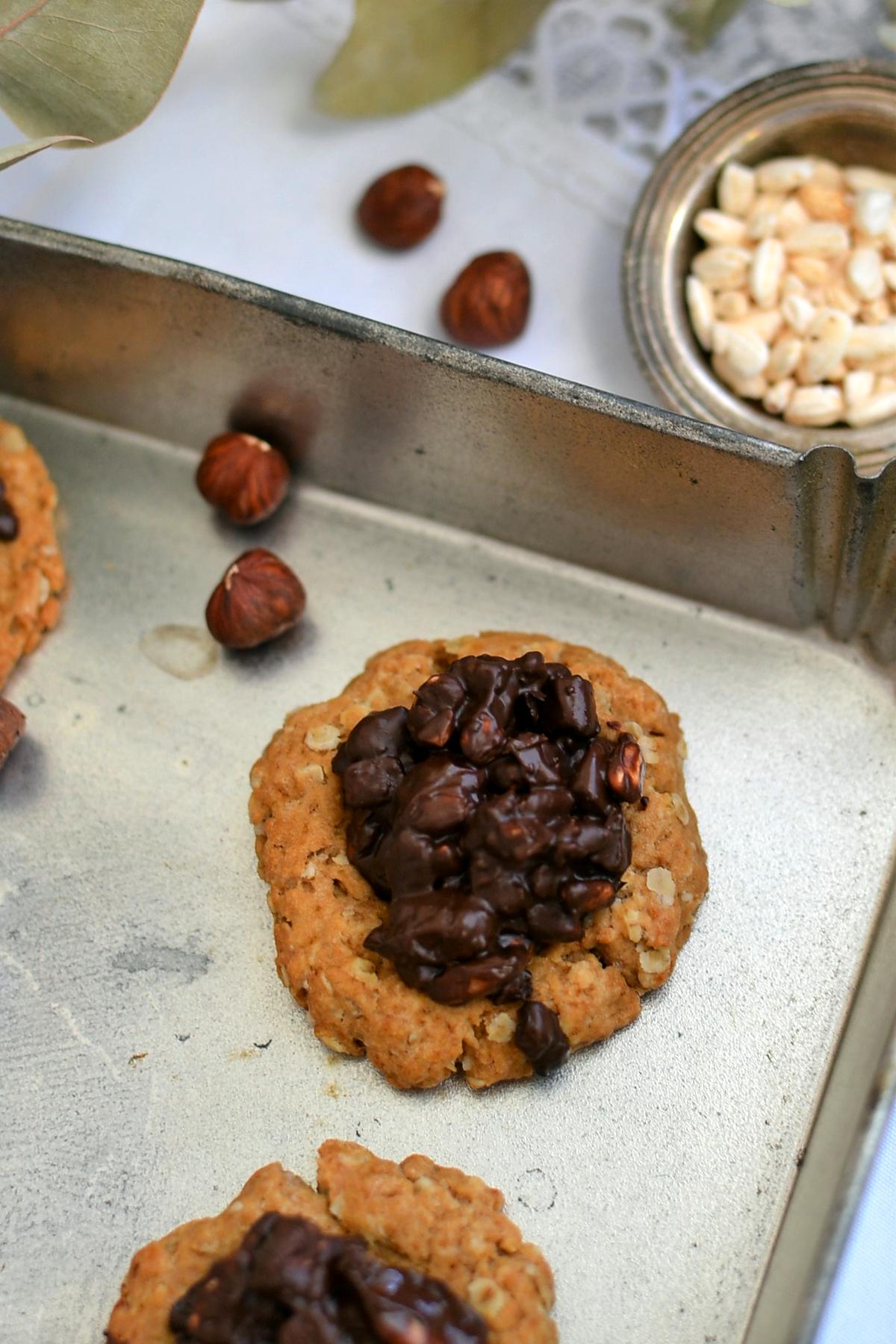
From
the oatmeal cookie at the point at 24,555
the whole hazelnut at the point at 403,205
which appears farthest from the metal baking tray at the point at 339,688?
the whole hazelnut at the point at 403,205

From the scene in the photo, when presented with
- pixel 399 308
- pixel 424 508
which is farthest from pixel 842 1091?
pixel 399 308

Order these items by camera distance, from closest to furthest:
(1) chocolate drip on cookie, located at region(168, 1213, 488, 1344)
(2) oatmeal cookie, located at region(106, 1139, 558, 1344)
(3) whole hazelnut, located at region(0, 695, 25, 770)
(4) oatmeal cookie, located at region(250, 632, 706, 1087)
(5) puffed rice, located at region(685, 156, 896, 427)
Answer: (1) chocolate drip on cookie, located at region(168, 1213, 488, 1344) < (2) oatmeal cookie, located at region(106, 1139, 558, 1344) < (4) oatmeal cookie, located at region(250, 632, 706, 1087) < (3) whole hazelnut, located at region(0, 695, 25, 770) < (5) puffed rice, located at region(685, 156, 896, 427)

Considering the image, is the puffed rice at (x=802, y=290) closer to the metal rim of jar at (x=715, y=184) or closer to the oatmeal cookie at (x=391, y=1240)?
the metal rim of jar at (x=715, y=184)

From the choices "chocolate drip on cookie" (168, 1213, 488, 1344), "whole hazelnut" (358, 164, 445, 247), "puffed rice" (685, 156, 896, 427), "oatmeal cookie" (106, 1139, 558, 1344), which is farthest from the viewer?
"whole hazelnut" (358, 164, 445, 247)

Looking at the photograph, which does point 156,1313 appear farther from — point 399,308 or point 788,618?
point 399,308

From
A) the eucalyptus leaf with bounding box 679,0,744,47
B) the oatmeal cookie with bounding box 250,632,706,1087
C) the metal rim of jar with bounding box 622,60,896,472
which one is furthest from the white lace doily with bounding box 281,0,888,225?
the oatmeal cookie with bounding box 250,632,706,1087

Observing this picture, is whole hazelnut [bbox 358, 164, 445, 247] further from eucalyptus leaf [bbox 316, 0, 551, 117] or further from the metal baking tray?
the metal baking tray

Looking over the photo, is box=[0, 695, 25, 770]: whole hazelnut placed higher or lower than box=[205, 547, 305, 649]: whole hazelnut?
lower
